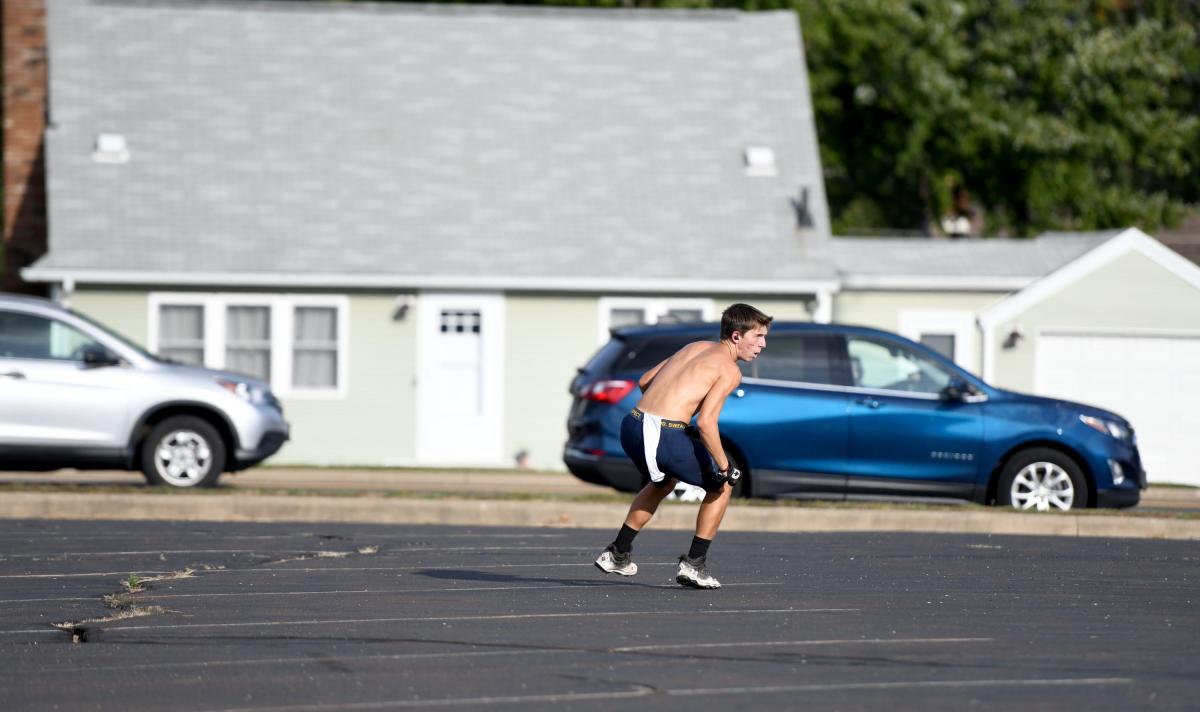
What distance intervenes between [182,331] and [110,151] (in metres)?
3.19

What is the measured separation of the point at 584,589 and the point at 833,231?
88.5ft

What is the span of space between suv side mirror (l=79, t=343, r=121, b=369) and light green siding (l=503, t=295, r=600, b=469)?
8.87m

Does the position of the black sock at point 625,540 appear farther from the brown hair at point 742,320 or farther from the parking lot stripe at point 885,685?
the parking lot stripe at point 885,685

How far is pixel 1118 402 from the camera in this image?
1000 inches

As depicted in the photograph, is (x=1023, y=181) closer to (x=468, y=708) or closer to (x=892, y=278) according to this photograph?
(x=892, y=278)

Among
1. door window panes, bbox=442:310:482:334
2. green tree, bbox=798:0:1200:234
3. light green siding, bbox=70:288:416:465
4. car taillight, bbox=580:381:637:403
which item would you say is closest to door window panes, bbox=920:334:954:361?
door window panes, bbox=442:310:482:334

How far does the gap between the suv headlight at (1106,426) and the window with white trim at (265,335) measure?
1218 centimetres

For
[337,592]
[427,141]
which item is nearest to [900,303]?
[427,141]

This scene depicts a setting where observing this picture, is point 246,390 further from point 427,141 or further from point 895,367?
point 427,141

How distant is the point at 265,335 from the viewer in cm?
2627

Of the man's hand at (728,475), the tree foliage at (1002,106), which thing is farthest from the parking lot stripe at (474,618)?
the tree foliage at (1002,106)

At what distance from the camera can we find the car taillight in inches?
656

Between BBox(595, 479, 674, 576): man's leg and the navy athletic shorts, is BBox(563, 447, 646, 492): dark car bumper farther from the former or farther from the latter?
the navy athletic shorts

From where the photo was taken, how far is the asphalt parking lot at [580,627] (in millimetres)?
7453
